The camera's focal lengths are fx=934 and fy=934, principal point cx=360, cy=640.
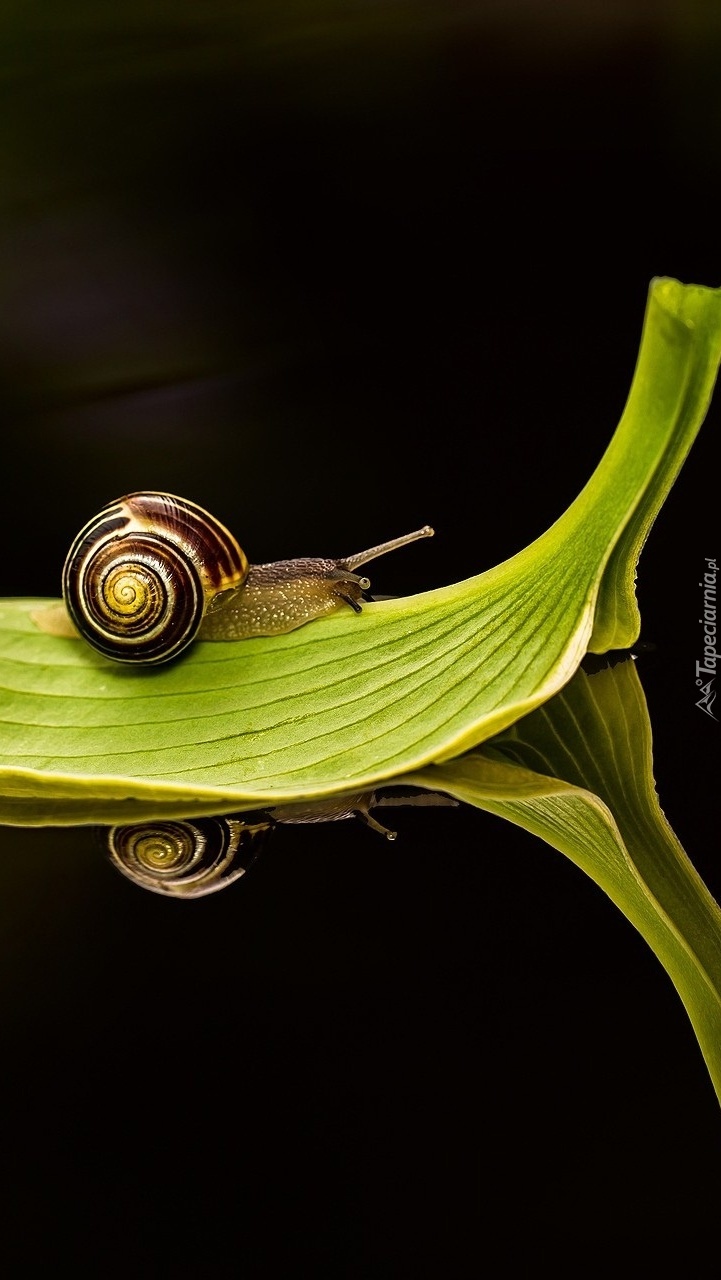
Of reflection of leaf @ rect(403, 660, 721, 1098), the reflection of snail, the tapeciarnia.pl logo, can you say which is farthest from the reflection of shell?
the tapeciarnia.pl logo

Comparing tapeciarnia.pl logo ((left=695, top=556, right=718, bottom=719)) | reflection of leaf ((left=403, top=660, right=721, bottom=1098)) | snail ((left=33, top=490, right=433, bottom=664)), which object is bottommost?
reflection of leaf ((left=403, top=660, right=721, bottom=1098))

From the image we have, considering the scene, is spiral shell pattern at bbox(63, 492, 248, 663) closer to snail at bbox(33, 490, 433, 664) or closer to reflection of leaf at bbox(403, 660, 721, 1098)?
snail at bbox(33, 490, 433, 664)

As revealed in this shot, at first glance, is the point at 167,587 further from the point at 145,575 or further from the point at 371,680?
the point at 371,680

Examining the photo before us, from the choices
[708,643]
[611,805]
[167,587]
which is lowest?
[611,805]

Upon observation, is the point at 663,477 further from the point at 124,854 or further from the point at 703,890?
the point at 124,854

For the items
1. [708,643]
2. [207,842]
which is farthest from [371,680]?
[708,643]

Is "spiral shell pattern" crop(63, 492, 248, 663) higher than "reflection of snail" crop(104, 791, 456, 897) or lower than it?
higher

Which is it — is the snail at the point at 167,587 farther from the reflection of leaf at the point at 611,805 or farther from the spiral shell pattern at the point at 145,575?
the reflection of leaf at the point at 611,805

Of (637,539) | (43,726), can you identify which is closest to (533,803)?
(637,539)
